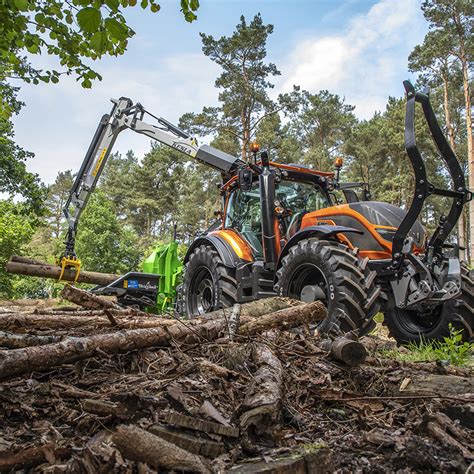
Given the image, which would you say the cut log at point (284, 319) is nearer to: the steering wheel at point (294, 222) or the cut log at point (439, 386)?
the cut log at point (439, 386)

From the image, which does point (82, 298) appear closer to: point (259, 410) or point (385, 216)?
point (259, 410)

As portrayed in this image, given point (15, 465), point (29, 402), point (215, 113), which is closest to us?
point (15, 465)

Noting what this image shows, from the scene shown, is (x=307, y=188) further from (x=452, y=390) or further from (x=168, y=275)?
(x=452, y=390)

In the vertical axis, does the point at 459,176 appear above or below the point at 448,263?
above

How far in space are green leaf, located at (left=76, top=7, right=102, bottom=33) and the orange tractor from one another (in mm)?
3194

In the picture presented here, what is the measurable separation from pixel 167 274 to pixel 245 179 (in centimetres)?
372

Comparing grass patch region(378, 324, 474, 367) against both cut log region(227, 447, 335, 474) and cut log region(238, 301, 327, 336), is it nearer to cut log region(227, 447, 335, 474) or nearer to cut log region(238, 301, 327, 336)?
cut log region(238, 301, 327, 336)

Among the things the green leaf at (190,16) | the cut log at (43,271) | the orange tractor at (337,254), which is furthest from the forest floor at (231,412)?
the cut log at (43,271)

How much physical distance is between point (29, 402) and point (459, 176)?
5.05 metres

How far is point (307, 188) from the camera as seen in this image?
23.9 feet

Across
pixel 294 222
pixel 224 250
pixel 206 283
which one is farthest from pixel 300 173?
pixel 206 283

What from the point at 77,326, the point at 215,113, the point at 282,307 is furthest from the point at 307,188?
the point at 215,113

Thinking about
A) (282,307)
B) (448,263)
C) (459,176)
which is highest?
(459,176)

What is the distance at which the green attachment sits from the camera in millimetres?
9586
